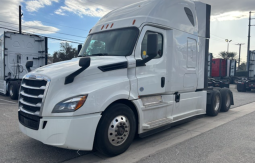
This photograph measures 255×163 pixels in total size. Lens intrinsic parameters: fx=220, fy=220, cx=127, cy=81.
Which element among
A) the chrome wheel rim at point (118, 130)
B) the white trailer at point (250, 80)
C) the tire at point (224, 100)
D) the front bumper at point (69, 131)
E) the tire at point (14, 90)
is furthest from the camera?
the white trailer at point (250, 80)

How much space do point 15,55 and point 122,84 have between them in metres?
10.2

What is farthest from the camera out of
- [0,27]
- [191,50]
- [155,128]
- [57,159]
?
[0,27]

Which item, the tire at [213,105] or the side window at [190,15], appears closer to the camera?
the side window at [190,15]

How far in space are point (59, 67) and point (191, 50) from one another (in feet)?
13.1

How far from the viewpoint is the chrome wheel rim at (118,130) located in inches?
165

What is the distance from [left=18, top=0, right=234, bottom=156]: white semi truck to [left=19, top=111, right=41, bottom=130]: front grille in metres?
0.02

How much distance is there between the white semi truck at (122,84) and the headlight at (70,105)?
0.6 inches

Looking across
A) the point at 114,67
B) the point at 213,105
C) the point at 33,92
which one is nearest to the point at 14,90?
the point at 33,92

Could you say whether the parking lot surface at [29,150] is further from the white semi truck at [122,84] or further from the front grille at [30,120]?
the front grille at [30,120]

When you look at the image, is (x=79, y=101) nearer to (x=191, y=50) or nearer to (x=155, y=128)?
(x=155, y=128)

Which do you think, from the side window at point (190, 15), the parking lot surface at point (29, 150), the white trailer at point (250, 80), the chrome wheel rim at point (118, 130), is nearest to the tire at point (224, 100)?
the side window at point (190, 15)

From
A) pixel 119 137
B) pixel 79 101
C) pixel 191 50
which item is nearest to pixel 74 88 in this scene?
pixel 79 101

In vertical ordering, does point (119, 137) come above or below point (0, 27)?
below

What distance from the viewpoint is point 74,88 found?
12.6ft
